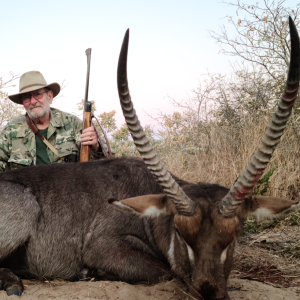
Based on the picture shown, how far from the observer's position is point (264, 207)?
11.5 ft

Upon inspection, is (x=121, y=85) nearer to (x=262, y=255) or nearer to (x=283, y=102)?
(x=283, y=102)

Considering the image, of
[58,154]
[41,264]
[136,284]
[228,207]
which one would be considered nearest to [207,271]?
[228,207]

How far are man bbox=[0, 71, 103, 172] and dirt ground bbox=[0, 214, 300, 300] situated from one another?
2.95 meters

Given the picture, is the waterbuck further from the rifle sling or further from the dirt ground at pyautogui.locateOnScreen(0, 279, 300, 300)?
the rifle sling

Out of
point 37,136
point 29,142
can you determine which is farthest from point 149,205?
point 37,136

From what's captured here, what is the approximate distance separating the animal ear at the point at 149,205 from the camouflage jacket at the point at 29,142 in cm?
333

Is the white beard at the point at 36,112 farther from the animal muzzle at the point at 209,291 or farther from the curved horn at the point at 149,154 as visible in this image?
the animal muzzle at the point at 209,291

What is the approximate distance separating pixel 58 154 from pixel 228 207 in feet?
14.6

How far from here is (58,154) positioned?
6922 millimetres

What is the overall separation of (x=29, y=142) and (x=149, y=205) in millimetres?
4123

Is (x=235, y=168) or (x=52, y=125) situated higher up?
(x=52, y=125)

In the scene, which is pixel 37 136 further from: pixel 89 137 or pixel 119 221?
pixel 119 221

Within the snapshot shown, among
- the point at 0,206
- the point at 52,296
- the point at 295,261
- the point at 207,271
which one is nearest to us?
the point at 207,271

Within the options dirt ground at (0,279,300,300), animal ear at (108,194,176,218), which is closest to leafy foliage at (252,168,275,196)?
dirt ground at (0,279,300,300)
